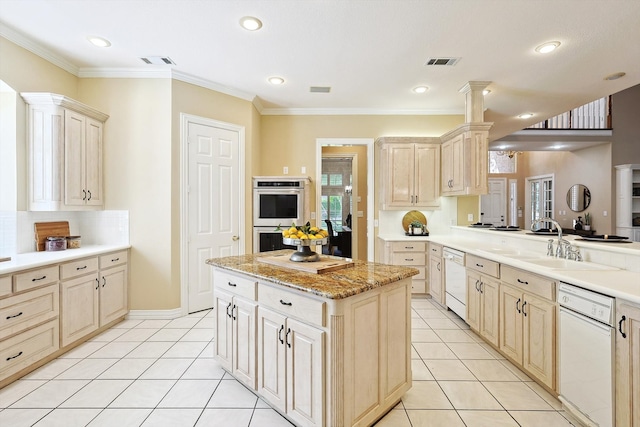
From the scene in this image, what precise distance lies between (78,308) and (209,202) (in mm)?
1689

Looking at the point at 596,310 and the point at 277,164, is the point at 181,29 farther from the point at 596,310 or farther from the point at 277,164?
the point at 596,310

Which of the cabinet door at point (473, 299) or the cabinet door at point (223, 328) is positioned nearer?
the cabinet door at point (223, 328)

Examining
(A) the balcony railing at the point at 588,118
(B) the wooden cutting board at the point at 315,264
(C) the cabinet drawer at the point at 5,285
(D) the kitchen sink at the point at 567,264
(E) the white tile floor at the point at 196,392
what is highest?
(A) the balcony railing at the point at 588,118

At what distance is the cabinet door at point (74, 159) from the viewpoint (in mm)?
2996

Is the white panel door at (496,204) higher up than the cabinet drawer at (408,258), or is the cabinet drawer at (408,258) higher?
the white panel door at (496,204)

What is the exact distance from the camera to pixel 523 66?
328cm

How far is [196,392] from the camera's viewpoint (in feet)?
7.06

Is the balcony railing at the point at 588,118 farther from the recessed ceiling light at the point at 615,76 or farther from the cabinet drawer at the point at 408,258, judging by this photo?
the cabinet drawer at the point at 408,258

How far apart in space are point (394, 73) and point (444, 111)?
173 cm

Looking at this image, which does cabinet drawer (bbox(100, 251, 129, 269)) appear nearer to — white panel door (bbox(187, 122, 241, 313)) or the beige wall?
white panel door (bbox(187, 122, 241, 313))

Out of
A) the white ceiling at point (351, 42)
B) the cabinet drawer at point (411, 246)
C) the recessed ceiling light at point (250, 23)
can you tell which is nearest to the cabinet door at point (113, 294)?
the white ceiling at point (351, 42)

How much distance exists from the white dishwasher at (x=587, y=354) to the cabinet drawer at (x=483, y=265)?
2.39ft

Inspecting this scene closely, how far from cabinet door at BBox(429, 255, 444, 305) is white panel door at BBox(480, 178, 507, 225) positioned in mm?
7493

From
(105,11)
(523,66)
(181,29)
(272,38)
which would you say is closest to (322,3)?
(272,38)
